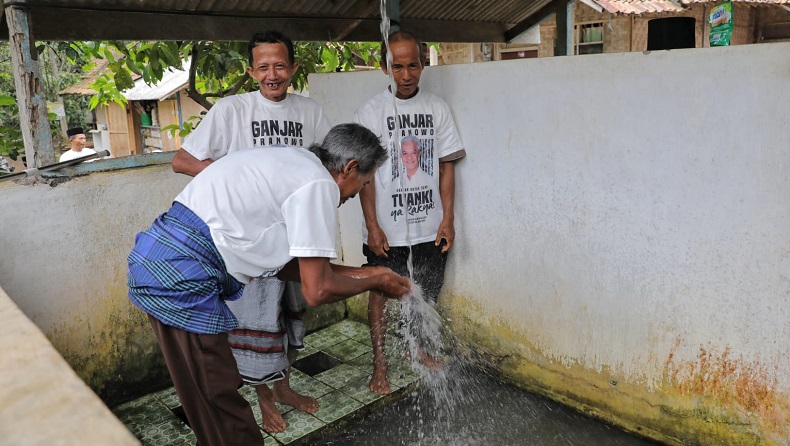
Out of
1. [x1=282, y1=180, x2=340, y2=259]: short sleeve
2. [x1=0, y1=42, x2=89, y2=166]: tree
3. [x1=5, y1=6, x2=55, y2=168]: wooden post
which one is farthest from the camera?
[x1=0, y1=42, x2=89, y2=166]: tree

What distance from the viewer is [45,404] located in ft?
3.45

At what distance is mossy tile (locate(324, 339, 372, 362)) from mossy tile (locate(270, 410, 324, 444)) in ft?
2.27

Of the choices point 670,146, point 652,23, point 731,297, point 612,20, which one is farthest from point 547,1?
point 612,20

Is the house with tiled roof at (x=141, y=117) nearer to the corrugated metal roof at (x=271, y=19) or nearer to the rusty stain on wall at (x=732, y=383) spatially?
the corrugated metal roof at (x=271, y=19)

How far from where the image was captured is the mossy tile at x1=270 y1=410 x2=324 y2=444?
3.10 metres

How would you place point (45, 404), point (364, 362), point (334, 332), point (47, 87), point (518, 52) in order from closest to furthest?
1. point (45, 404)
2. point (364, 362)
3. point (334, 332)
4. point (47, 87)
5. point (518, 52)

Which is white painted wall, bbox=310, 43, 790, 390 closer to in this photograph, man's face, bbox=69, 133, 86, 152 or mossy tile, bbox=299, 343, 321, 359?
mossy tile, bbox=299, 343, 321, 359

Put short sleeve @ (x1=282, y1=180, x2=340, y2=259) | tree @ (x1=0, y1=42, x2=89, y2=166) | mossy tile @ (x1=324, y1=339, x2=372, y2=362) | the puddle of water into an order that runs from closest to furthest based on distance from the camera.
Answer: short sleeve @ (x1=282, y1=180, x2=340, y2=259)
the puddle of water
mossy tile @ (x1=324, y1=339, x2=372, y2=362)
tree @ (x1=0, y1=42, x2=89, y2=166)

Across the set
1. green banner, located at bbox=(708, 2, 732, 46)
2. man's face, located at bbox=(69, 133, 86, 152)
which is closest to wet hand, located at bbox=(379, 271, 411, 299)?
green banner, located at bbox=(708, 2, 732, 46)

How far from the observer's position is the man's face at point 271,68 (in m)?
3.04

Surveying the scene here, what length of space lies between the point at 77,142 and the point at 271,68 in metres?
4.83

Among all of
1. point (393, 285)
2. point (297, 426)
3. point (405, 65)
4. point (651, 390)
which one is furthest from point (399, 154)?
point (651, 390)

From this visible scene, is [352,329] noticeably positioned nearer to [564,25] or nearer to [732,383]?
[732,383]

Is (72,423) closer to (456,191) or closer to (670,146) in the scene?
(670,146)
